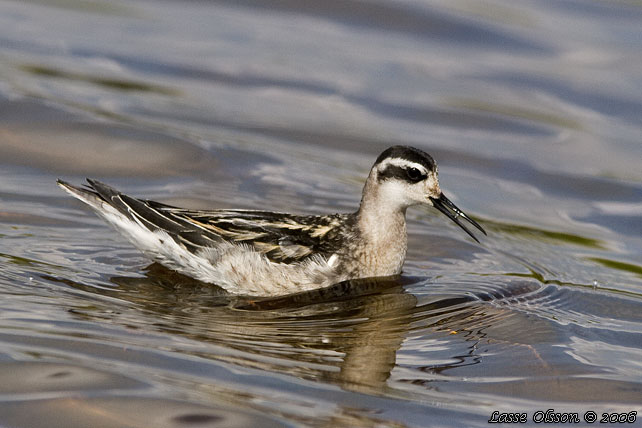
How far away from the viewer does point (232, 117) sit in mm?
12555

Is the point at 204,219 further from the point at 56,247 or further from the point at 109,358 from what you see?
the point at 109,358

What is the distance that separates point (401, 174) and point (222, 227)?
158 centimetres

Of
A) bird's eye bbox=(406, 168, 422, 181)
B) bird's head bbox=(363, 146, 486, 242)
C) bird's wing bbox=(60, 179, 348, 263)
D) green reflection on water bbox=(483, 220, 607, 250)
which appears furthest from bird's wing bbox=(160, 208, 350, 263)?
green reflection on water bbox=(483, 220, 607, 250)

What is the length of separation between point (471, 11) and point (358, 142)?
180 inches

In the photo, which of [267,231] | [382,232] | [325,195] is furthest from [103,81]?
[382,232]

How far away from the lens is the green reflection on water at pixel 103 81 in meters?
13.0

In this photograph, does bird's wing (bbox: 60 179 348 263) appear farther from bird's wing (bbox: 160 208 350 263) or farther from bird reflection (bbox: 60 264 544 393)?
bird reflection (bbox: 60 264 544 393)

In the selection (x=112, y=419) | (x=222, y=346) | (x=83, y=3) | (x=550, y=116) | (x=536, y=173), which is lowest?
(x=112, y=419)

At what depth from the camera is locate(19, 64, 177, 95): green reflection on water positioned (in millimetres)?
12987

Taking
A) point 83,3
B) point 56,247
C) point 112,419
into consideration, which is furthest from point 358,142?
point 112,419

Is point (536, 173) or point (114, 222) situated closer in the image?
point (114, 222)

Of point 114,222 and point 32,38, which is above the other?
point 32,38

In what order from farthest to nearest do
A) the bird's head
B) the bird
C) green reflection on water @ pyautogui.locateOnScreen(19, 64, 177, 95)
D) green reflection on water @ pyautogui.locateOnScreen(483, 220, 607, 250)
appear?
green reflection on water @ pyautogui.locateOnScreen(19, 64, 177, 95) → green reflection on water @ pyautogui.locateOnScreen(483, 220, 607, 250) → the bird's head → the bird

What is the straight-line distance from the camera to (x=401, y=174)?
29.8 feet
